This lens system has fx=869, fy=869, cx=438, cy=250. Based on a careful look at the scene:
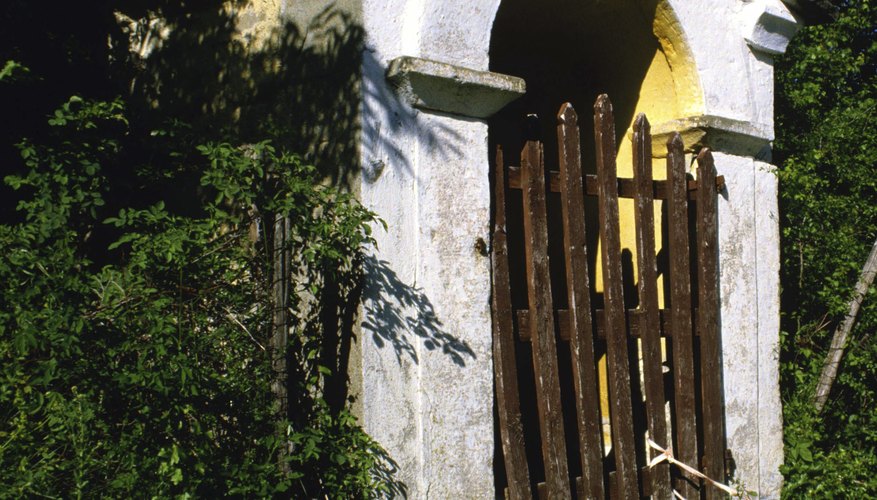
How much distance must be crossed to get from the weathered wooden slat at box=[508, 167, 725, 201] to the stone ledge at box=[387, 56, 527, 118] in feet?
1.07

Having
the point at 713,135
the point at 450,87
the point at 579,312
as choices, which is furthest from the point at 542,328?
the point at 713,135

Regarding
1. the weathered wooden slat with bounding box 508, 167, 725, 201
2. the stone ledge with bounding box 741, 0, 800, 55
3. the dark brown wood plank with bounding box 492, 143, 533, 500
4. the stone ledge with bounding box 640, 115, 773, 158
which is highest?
the stone ledge with bounding box 741, 0, 800, 55

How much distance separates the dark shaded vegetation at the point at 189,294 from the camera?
2682 millimetres

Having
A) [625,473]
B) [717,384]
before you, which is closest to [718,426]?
[717,384]

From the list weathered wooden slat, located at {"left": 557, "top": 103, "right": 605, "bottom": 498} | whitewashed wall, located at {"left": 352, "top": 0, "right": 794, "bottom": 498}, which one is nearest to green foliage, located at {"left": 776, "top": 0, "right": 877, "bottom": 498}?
weathered wooden slat, located at {"left": 557, "top": 103, "right": 605, "bottom": 498}

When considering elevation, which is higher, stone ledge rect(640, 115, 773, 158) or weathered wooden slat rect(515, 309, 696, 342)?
stone ledge rect(640, 115, 773, 158)

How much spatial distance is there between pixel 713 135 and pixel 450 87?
1.78 m

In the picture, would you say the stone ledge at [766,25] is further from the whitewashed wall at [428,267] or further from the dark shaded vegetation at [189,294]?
the dark shaded vegetation at [189,294]

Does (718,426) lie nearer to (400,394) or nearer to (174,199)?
(400,394)

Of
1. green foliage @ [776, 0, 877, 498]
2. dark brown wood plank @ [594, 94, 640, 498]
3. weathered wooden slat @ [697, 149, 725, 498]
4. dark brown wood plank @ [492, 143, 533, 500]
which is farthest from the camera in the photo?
green foliage @ [776, 0, 877, 498]

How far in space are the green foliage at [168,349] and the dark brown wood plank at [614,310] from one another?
1.24 metres

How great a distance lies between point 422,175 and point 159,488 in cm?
147

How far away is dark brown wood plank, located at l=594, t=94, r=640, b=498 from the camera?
393 cm

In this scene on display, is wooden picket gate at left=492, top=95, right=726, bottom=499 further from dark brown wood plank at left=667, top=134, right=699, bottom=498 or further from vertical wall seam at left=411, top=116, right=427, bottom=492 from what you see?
vertical wall seam at left=411, top=116, right=427, bottom=492
